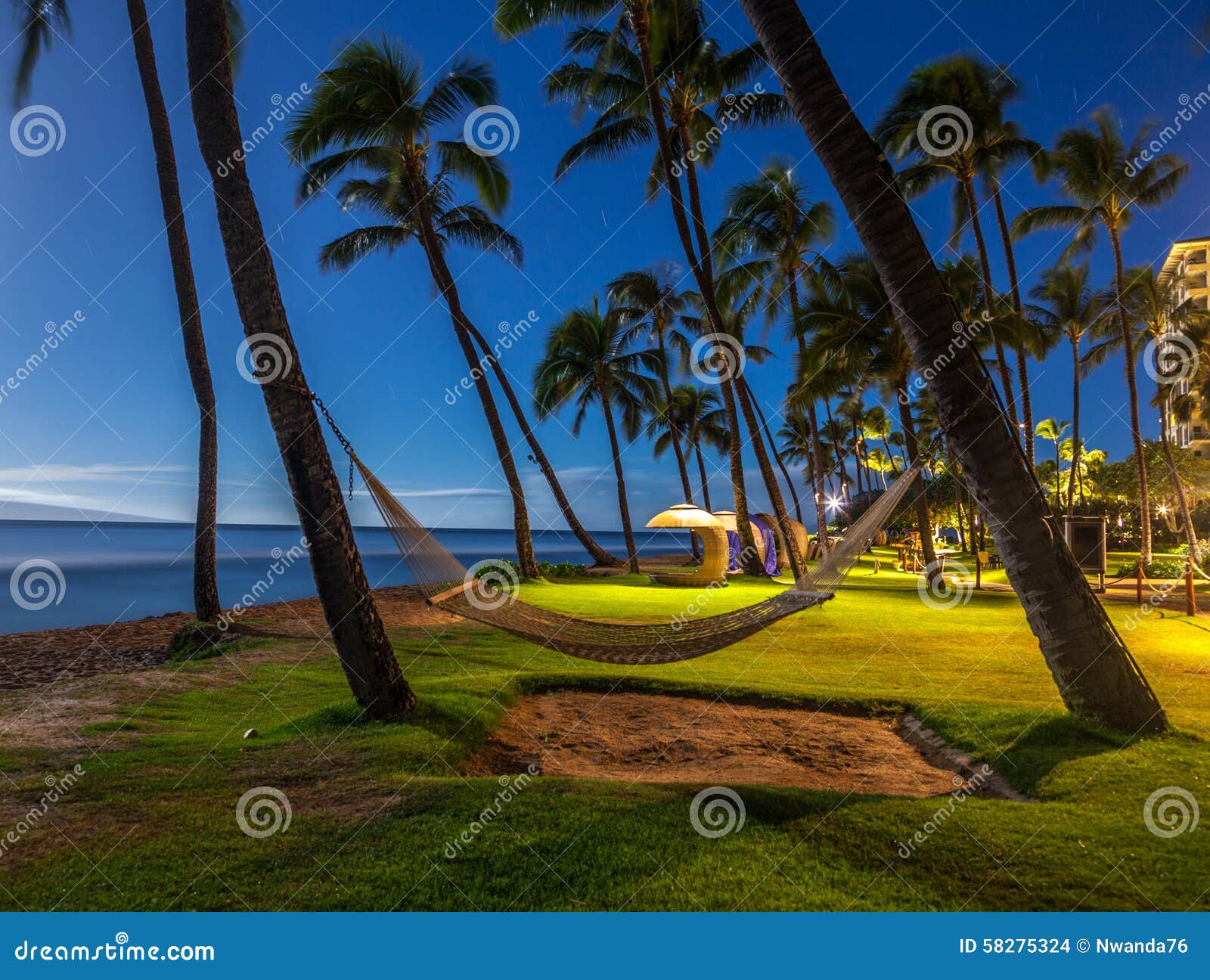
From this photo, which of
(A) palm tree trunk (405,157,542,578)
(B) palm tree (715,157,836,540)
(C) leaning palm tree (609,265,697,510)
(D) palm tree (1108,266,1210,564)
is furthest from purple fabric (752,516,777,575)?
(D) palm tree (1108,266,1210,564)

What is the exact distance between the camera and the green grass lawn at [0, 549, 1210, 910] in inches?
68.4

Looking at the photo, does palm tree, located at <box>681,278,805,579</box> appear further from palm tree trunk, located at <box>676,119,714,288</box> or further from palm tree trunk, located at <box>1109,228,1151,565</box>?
palm tree trunk, located at <box>1109,228,1151,565</box>

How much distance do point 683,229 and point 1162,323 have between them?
488 inches

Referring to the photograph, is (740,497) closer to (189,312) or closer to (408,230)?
(408,230)

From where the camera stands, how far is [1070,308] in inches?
614

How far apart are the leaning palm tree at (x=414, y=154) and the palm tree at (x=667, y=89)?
1.47 meters

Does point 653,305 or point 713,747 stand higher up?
point 653,305

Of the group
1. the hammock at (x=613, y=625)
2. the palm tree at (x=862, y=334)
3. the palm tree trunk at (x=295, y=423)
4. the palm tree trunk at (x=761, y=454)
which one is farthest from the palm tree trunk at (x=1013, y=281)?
the palm tree trunk at (x=295, y=423)

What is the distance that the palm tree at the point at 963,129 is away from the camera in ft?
34.4

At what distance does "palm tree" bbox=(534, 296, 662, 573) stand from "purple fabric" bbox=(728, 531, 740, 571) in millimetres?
2261

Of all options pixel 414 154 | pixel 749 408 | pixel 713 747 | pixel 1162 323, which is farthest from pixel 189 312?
pixel 1162 323

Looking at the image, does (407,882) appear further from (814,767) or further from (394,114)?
(394,114)

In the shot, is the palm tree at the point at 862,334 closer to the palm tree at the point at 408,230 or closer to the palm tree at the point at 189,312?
the palm tree at the point at 408,230

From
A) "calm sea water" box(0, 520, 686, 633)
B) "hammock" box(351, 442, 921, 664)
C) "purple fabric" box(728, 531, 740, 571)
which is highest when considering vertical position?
"hammock" box(351, 442, 921, 664)
